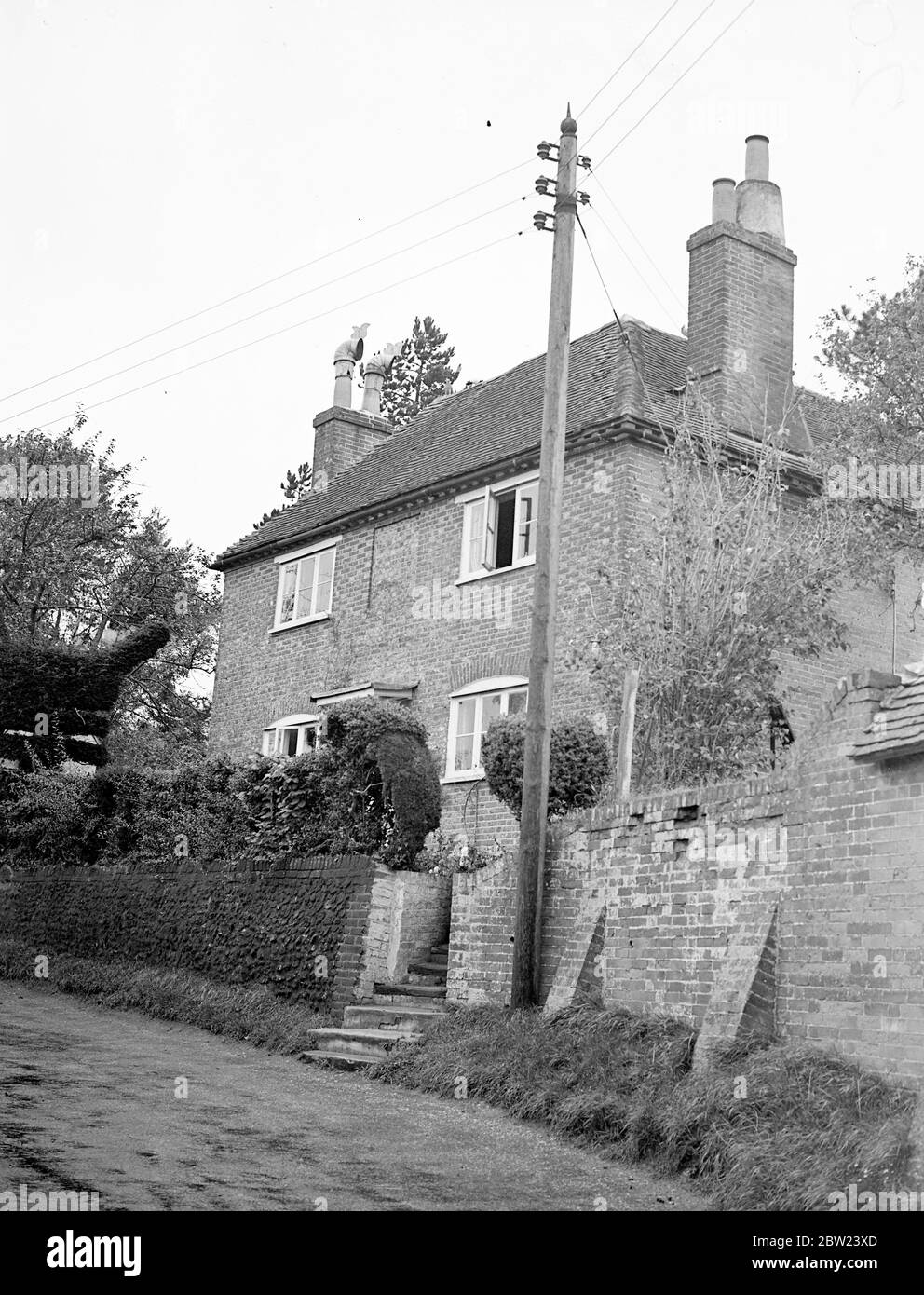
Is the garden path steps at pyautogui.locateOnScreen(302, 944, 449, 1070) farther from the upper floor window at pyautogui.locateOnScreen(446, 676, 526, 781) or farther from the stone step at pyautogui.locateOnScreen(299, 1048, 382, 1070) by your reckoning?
the upper floor window at pyautogui.locateOnScreen(446, 676, 526, 781)

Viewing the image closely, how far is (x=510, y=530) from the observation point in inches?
843

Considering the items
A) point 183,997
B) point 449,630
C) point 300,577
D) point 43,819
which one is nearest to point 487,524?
point 449,630

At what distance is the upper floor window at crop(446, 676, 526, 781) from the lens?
20.2 m

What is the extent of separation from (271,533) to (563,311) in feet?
46.3

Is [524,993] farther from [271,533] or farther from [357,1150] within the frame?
[271,533]

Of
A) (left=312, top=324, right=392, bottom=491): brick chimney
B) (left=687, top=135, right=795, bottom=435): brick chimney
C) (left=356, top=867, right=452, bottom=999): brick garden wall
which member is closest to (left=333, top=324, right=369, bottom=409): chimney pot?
(left=312, top=324, right=392, bottom=491): brick chimney

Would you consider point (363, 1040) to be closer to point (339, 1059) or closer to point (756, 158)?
point (339, 1059)

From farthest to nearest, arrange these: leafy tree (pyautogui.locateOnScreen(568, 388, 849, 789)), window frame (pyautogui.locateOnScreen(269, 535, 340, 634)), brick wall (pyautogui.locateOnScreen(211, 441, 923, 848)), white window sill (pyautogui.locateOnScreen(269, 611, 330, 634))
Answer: window frame (pyautogui.locateOnScreen(269, 535, 340, 634)) → white window sill (pyautogui.locateOnScreen(269, 611, 330, 634)) → brick wall (pyautogui.locateOnScreen(211, 441, 923, 848)) → leafy tree (pyautogui.locateOnScreen(568, 388, 849, 789))

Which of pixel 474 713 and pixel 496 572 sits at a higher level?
pixel 496 572

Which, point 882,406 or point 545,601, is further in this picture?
point 882,406

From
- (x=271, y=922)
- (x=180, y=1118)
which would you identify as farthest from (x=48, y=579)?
(x=180, y=1118)

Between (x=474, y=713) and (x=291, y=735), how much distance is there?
5.28 meters

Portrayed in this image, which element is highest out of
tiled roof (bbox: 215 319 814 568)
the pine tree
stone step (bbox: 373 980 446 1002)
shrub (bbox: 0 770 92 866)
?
the pine tree

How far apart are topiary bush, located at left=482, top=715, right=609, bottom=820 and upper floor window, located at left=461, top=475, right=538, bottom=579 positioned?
5836 mm
